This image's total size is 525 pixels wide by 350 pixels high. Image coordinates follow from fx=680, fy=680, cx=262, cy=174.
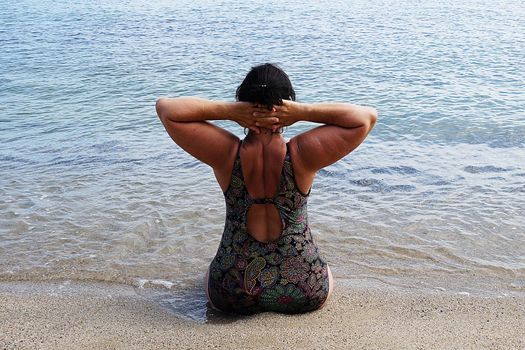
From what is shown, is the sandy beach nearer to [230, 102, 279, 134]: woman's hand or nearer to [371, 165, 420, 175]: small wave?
[230, 102, 279, 134]: woman's hand

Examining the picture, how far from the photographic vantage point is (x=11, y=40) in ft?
59.3

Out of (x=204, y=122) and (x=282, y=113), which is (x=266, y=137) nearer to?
(x=282, y=113)

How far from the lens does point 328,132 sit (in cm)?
377

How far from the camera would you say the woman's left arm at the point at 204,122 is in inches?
145

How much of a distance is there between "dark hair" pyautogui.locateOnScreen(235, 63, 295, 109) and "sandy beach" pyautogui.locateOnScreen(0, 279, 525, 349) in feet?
4.16

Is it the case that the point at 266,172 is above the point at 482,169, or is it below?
above

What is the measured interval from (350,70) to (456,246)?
813 cm

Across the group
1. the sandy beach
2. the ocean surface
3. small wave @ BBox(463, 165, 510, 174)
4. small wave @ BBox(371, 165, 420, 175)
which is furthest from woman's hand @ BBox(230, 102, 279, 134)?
small wave @ BBox(463, 165, 510, 174)

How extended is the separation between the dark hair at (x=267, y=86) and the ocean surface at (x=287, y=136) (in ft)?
5.00

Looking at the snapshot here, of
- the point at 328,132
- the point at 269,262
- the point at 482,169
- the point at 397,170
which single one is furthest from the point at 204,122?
the point at 482,169

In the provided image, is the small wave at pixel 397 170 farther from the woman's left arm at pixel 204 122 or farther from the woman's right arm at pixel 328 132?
the woman's left arm at pixel 204 122

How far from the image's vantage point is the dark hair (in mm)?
3547

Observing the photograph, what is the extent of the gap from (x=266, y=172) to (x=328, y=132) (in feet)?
1.34

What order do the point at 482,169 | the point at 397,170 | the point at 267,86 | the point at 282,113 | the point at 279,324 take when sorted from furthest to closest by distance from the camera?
the point at 397,170 → the point at 482,169 → the point at 279,324 → the point at 282,113 → the point at 267,86
